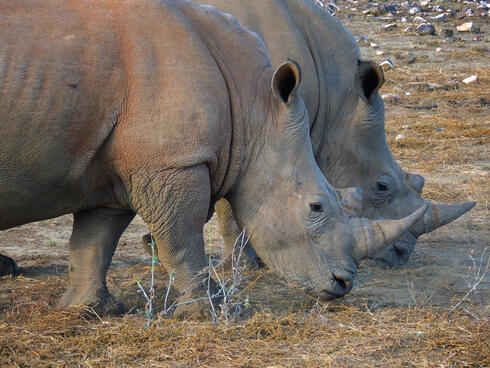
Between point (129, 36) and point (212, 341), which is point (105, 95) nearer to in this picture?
point (129, 36)

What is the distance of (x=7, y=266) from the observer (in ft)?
19.5

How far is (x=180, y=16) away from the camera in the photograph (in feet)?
15.9

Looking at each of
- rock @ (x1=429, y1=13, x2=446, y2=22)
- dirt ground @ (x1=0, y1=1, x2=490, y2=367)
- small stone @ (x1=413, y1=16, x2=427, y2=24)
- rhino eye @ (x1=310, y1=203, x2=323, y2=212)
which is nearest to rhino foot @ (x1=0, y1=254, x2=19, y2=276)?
dirt ground @ (x1=0, y1=1, x2=490, y2=367)

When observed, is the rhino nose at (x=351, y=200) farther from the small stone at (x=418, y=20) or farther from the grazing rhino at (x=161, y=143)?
the small stone at (x=418, y=20)

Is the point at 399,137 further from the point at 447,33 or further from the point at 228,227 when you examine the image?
the point at 447,33

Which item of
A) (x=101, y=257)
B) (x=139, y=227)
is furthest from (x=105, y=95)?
(x=139, y=227)

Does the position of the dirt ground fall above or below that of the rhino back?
below

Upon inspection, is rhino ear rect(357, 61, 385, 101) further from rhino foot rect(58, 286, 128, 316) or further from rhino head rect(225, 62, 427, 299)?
rhino foot rect(58, 286, 128, 316)

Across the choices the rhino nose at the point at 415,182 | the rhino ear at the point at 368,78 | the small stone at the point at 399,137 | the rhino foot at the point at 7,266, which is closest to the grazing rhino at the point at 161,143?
the rhino foot at the point at 7,266

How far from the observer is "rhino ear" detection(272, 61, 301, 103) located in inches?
189

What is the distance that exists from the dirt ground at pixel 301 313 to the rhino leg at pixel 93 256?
175 mm

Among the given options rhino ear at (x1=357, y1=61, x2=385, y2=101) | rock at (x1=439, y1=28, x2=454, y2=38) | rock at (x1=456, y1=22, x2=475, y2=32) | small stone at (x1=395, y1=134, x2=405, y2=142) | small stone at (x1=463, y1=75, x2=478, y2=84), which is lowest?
rock at (x1=456, y1=22, x2=475, y2=32)

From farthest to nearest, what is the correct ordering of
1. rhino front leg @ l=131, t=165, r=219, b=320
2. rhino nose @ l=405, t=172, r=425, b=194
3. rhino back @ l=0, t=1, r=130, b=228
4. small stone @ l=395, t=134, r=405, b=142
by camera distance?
small stone @ l=395, t=134, r=405, b=142 < rhino nose @ l=405, t=172, r=425, b=194 < rhino front leg @ l=131, t=165, r=219, b=320 < rhino back @ l=0, t=1, r=130, b=228

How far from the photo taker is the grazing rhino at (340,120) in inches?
251
